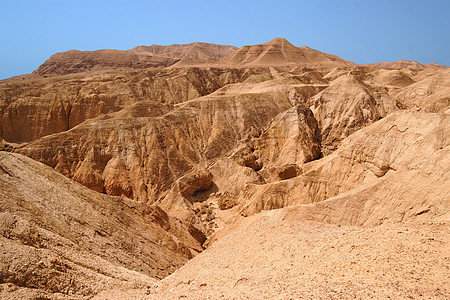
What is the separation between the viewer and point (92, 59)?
98.2 meters

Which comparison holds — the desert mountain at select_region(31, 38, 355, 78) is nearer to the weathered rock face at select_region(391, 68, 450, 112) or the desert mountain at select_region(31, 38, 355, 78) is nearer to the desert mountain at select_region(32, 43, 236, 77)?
the desert mountain at select_region(32, 43, 236, 77)

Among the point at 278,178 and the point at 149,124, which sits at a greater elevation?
the point at 149,124

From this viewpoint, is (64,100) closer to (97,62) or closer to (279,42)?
(97,62)

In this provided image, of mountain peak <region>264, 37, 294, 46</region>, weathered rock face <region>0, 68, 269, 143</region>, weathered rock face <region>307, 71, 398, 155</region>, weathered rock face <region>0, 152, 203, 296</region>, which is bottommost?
weathered rock face <region>0, 152, 203, 296</region>

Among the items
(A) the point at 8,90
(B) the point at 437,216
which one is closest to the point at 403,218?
(B) the point at 437,216

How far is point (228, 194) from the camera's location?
85.0 feet

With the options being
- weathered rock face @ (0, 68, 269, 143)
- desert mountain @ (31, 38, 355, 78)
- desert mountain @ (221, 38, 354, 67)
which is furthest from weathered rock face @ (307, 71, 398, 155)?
desert mountain @ (31, 38, 355, 78)

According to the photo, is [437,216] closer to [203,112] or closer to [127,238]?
[127,238]

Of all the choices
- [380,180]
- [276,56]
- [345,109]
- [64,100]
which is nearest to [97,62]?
[276,56]

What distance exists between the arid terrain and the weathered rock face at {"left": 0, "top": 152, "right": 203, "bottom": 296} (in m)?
0.06

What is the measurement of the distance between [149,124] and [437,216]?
25.5 m

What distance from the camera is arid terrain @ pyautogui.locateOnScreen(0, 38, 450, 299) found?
8789 mm

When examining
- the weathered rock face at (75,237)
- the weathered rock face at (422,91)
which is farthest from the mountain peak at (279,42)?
the weathered rock face at (75,237)

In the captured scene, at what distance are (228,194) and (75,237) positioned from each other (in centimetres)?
1363
